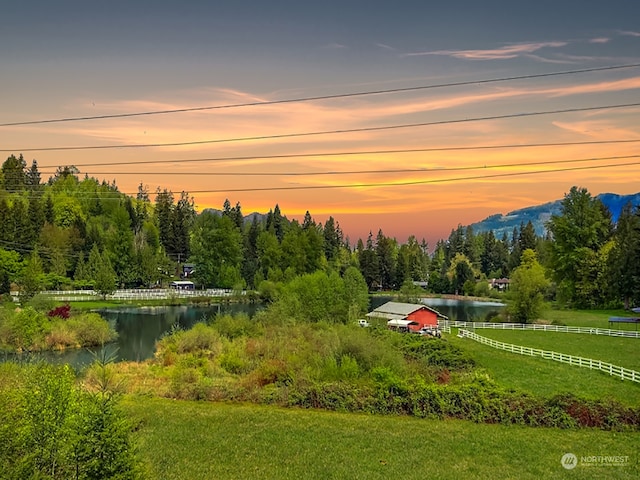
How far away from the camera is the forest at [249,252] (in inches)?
2406

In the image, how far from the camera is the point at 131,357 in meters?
35.6

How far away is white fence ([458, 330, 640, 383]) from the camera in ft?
76.9

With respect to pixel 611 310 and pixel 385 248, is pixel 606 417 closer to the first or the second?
pixel 611 310

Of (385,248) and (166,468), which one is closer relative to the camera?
(166,468)

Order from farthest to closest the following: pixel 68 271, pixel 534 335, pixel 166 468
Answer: pixel 68 271 → pixel 534 335 → pixel 166 468

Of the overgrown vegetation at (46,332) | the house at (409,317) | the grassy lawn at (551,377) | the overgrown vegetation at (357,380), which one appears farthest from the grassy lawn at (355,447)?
the house at (409,317)

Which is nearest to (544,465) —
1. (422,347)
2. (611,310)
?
(422,347)

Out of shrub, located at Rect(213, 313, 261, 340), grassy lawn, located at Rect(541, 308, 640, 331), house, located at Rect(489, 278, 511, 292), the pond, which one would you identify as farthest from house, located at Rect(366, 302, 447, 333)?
house, located at Rect(489, 278, 511, 292)

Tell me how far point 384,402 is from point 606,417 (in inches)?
283

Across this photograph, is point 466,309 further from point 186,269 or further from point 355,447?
point 355,447

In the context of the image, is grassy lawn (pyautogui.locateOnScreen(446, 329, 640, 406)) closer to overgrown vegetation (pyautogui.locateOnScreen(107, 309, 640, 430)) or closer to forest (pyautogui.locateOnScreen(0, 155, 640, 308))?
overgrown vegetation (pyautogui.locateOnScreen(107, 309, 640, 430))

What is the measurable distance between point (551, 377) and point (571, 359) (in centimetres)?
443

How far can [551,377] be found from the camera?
24.2m

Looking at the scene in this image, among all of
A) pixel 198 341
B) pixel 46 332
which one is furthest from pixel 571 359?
pixel 46 332
